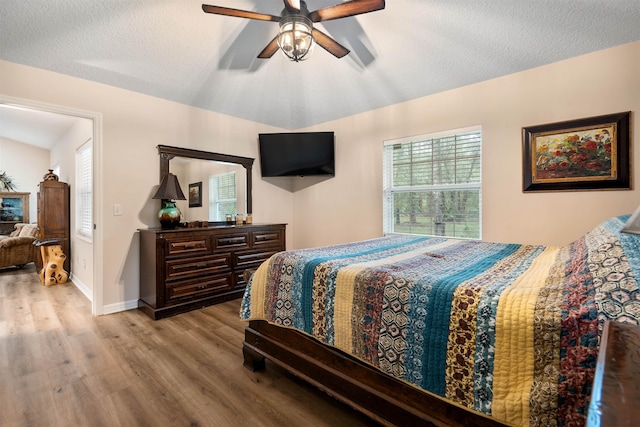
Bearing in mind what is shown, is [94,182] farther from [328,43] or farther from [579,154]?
[579,154]

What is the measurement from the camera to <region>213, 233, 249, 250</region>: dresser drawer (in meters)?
3.34

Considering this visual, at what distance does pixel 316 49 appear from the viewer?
278 centimetres

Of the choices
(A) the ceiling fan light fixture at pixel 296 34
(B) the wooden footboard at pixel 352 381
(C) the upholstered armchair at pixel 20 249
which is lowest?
(B) the wooden footboard at pixel 352 381

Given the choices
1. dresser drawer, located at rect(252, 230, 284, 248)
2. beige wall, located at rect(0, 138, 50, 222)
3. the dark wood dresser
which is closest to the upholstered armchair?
beige wall, located at rect(0, 138, 50, 222)

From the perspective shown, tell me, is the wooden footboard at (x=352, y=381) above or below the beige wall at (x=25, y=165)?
below

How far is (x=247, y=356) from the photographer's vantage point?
202 cm

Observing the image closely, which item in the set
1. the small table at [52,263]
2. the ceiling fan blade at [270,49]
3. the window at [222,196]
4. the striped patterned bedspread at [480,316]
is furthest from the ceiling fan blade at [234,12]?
the small table at [52,263]

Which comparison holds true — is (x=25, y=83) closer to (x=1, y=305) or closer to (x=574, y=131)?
(x=1, y=305)

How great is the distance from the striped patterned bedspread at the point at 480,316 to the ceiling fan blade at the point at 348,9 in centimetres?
Result: 152

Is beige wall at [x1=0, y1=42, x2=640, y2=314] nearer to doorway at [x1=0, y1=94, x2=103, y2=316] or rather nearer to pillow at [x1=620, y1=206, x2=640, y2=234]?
doorway at [x1=0, y1=94, x2=103, y2=316]

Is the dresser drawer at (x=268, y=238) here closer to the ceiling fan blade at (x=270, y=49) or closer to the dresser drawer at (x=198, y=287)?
the dresser drawer at (x=198, y=287)

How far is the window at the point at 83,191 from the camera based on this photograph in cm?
402

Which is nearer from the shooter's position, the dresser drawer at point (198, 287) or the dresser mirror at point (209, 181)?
the dresser drawer at point (198, 287)

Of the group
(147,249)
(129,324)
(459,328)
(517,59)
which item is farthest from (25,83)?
(517,59)
